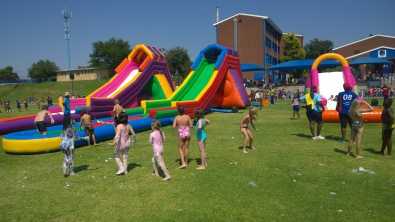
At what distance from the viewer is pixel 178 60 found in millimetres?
72875

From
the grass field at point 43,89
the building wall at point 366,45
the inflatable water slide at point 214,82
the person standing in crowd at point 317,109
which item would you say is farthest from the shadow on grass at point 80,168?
the building wall at point 366,45

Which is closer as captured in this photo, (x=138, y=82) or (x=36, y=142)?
(x=36, y=142)

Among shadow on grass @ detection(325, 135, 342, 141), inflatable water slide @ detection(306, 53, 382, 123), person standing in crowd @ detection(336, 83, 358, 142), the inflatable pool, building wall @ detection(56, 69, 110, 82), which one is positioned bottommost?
shadow on grass @ detection(325, 135, 342, 141)

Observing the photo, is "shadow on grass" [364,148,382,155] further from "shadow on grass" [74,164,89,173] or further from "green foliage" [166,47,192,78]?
"green foliage" [166,47,192,78]

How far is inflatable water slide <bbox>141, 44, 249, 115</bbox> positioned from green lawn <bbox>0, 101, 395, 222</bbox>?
878 centimetres

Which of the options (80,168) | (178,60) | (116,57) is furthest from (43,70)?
(80,168)

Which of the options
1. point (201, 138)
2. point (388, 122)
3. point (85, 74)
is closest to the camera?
point (201, 138)

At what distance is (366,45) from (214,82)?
46.0 m

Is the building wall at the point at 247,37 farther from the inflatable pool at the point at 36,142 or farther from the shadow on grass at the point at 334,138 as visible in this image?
the inflatable pool at the point at 36,142

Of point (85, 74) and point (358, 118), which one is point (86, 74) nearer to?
point (85, 74)

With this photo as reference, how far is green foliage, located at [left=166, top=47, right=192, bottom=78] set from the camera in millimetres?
72500

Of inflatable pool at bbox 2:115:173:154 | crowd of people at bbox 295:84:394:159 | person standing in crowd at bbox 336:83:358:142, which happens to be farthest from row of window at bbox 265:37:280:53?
inflatable pool at bbox 2:115:173:154

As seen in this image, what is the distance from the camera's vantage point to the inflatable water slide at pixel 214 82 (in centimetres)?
1917

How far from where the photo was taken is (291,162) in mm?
8555
